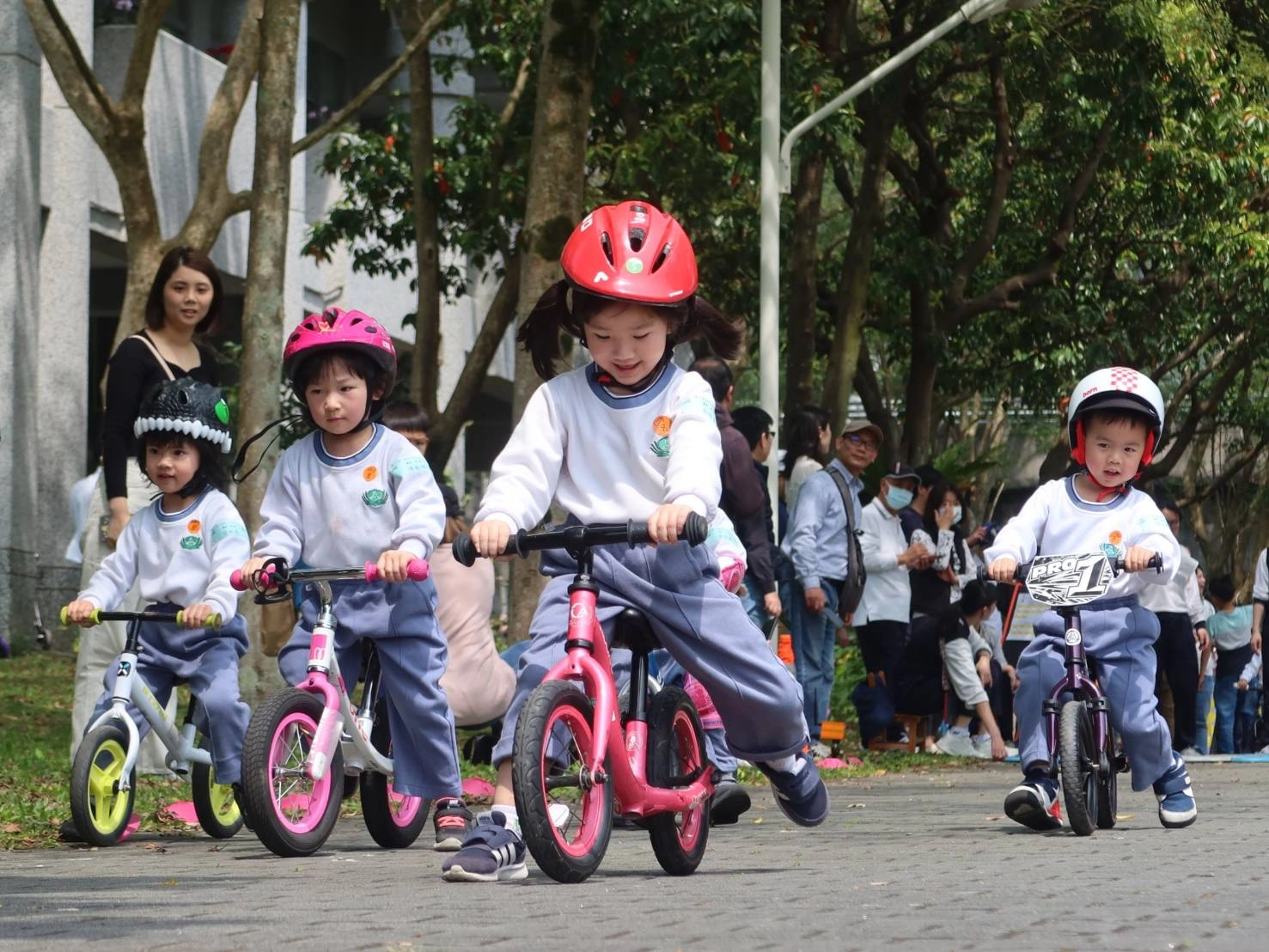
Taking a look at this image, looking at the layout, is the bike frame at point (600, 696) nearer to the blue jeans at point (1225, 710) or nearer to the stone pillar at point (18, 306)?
the stone pillar at point (18, 306)

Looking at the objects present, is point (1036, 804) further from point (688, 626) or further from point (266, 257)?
point (266, 257)

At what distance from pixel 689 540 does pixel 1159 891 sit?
1582 millimetres

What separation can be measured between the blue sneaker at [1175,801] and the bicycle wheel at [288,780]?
3361 mm

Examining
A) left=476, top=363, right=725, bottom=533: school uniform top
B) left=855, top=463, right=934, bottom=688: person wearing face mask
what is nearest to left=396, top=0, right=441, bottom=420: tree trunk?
left=855, top=463, right=934, bottom=688: person wearing face mask

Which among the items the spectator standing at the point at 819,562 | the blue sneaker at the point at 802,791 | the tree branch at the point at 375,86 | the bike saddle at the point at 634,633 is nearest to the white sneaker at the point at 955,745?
the spectator standing at the point at 819,562

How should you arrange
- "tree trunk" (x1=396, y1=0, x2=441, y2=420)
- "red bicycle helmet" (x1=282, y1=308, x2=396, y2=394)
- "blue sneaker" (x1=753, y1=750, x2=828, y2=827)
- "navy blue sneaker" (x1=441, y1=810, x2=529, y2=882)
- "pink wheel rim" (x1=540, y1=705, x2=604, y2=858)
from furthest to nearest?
1. "tree trunk" (x1=396, y1=0, x2=441, y2=420)
2. "red bicycle helmet" (x1=282, y1=308, x2=396, y2=394)
3. "blue sneaker" (x1=753, y1=750, x2=828, y2=827)
4. "navy blue sneaker" (x1=441, y1=810, x2=529, y2=882)
5. "pink wheel rim" (x1=540, y1=705, x2=604, y2=858)

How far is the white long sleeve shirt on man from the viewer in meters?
14.5

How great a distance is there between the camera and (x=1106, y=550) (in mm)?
8453

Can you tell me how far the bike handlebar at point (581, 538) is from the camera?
19.0ft

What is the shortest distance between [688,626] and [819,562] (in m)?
7.22

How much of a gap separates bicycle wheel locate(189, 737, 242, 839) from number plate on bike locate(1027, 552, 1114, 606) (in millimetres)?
2974

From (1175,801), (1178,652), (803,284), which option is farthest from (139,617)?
(803,284)

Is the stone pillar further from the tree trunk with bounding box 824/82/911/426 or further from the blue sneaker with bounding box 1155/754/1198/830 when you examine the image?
the blue sneaker with bounding box 1155/754/1198/830

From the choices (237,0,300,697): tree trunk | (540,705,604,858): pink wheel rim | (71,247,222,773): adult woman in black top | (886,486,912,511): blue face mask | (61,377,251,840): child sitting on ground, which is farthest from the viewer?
(886,486,912,511): blue face mask
